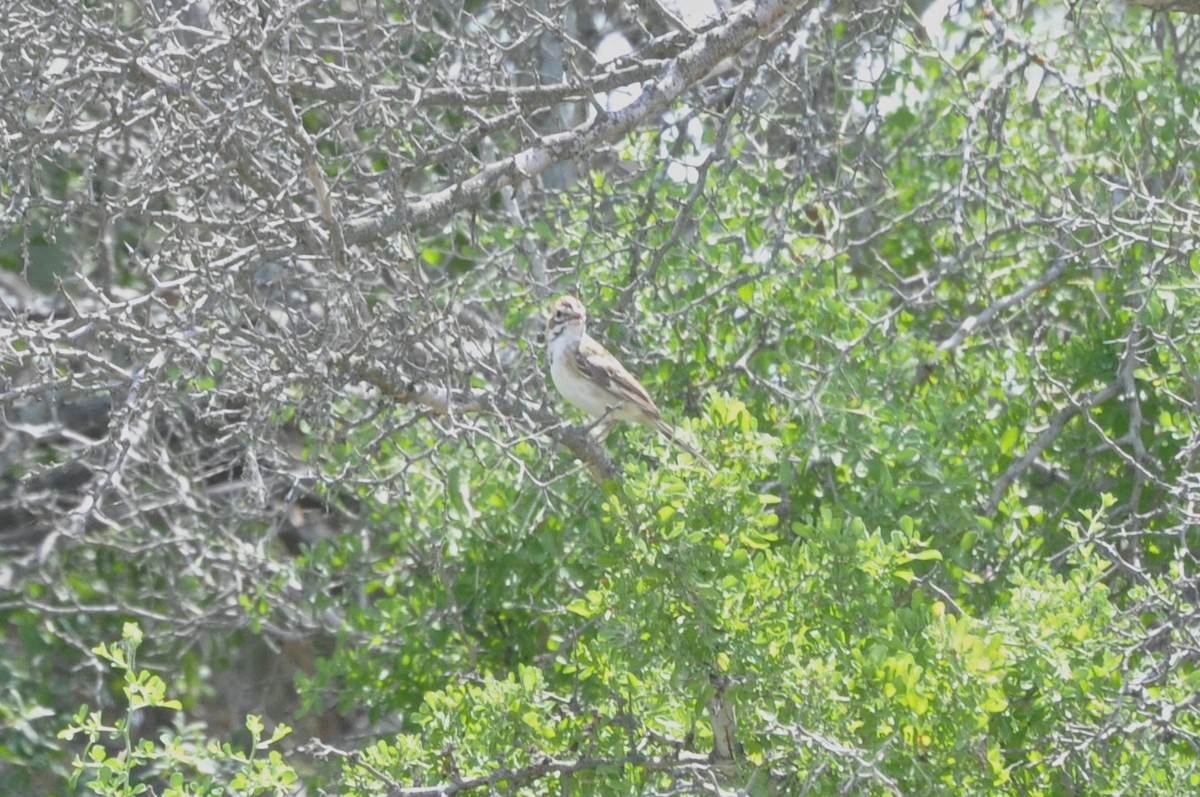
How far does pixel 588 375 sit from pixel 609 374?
20cm

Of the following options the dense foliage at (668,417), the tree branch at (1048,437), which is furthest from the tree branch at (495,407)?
the tree branch at (1048,437)

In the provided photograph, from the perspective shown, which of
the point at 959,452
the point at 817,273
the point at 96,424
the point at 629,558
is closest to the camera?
the point at 629,558

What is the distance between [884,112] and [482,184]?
9.09 ft

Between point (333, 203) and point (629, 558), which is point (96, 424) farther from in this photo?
point (629, 558)

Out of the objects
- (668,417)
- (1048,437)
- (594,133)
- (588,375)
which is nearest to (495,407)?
(594,133)

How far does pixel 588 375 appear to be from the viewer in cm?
554

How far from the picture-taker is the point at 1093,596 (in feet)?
13.5

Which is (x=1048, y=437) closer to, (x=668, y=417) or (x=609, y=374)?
(x=668, y=417)

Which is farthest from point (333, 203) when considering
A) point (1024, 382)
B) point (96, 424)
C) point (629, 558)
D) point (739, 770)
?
point (96, 424)

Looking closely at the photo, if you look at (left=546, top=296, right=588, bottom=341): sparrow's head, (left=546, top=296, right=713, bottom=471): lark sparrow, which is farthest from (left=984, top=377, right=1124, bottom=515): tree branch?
(left=546, top=296, right=588, bottom=341): sparrow's head

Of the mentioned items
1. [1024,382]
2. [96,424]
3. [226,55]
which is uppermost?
[226,55]

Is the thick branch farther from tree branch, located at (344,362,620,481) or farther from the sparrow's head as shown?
the sparrow's head

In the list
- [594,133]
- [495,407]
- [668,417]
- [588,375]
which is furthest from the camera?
[588,375]

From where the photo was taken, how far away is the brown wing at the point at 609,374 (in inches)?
208
